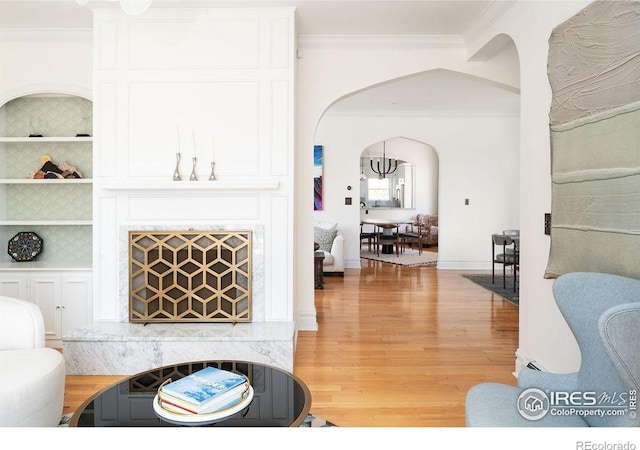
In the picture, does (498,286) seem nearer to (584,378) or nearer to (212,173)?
(212,173)

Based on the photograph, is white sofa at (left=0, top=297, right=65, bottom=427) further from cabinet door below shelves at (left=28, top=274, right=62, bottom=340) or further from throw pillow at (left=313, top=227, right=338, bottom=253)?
throw pillow at (left=313, top=227, right=338, bottom=253)

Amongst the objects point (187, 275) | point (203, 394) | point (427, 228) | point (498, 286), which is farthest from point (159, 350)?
point (427, 228)

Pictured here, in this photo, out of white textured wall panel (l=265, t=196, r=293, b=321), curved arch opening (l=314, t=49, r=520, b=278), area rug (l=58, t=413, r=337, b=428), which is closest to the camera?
area rug (l=58, t=413, r=337, b=428)

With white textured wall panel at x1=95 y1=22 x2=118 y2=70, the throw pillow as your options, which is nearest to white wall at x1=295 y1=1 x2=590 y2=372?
white textured wall panel at x1=95 y1=22 x2=118 y2=70

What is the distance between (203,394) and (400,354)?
2237 millimetres

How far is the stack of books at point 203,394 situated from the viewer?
1643 mm

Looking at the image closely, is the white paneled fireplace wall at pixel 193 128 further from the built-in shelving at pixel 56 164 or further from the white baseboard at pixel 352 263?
the white baseboard at pixel 352 263

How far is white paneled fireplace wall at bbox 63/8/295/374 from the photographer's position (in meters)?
3.54

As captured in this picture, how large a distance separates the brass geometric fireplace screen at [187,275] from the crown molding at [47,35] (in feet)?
6.18

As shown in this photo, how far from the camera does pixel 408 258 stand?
9297 millimetres

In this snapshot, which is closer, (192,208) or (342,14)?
(192,208)

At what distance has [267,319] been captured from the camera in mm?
3588

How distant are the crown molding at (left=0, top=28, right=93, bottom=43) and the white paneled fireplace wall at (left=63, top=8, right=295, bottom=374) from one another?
51 centimetres
